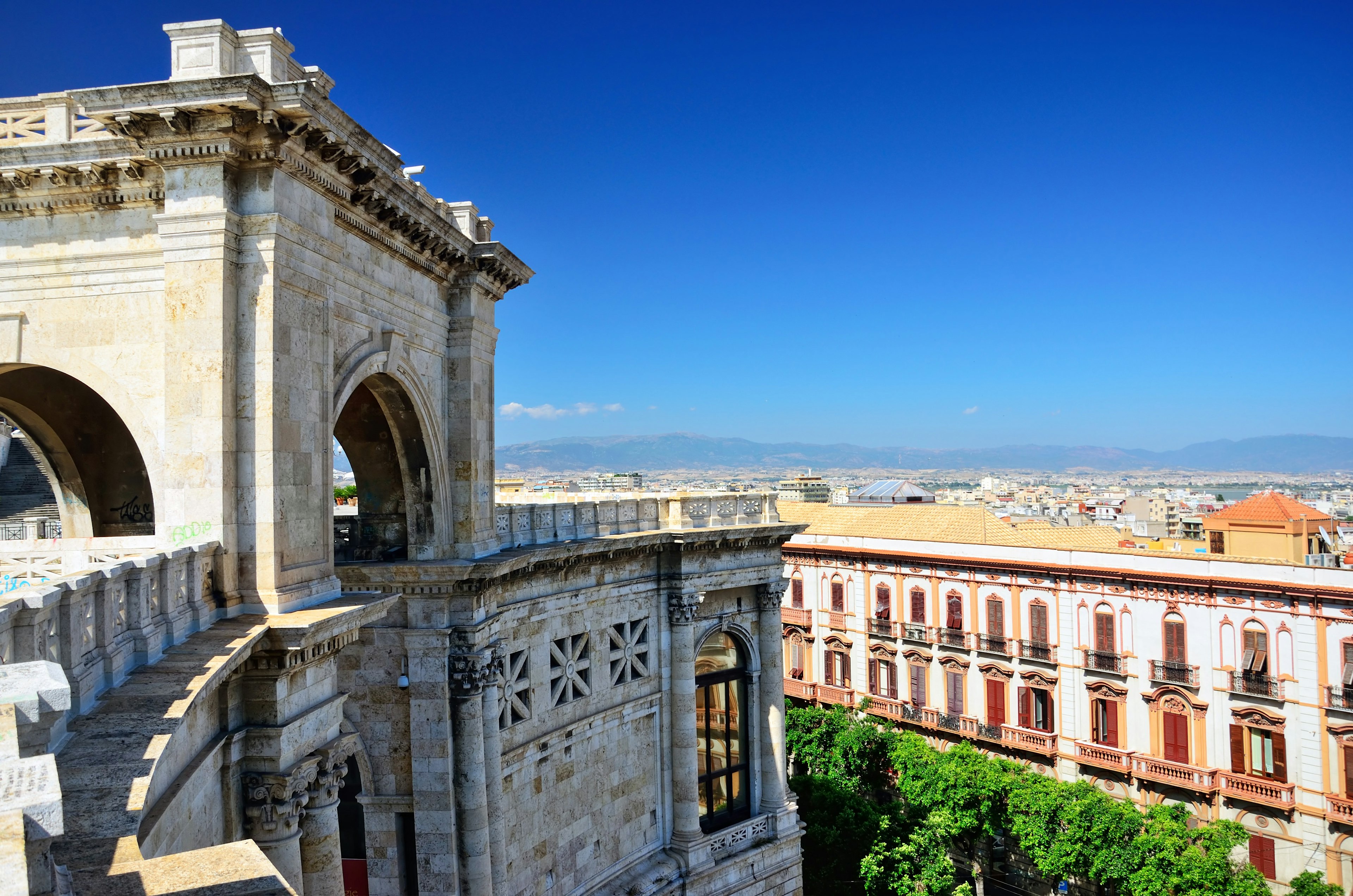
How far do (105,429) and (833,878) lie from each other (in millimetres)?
24839

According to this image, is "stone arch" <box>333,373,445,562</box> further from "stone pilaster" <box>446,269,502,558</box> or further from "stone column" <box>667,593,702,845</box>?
"stone column" <box>667,593,702,845</box>

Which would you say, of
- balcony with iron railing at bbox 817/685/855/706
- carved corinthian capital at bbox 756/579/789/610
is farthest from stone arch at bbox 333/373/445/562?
balcony with iron railing at bbox 817/685/855/706

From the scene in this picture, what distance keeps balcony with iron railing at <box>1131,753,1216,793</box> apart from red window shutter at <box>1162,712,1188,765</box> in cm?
27

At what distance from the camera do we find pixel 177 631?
29.2ft

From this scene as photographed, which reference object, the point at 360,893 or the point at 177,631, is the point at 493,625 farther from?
the point at 177,631

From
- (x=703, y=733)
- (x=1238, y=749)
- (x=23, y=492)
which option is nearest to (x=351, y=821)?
(x=703, y=733)

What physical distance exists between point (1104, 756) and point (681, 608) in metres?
23.3

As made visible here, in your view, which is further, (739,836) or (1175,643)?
(1175,643)

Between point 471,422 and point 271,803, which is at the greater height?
point 471,422

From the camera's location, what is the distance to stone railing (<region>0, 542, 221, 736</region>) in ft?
18.9

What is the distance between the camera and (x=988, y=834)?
33531mm

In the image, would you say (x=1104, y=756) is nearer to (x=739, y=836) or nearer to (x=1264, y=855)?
(x=1264, y=855)

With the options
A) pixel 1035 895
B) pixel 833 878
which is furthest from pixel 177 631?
pixel 1035 895

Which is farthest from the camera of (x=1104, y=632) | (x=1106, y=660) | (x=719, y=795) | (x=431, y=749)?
(x=1104, y=632)
